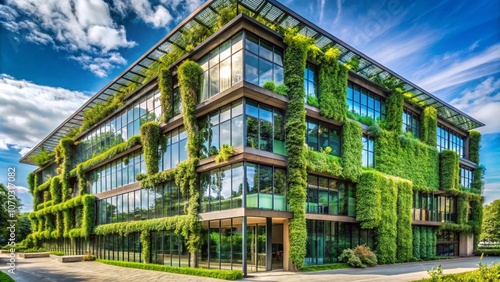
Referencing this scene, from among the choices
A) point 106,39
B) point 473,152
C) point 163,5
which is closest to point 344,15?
point 163,5

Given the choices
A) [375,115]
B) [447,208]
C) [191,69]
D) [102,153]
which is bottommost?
[447,208]

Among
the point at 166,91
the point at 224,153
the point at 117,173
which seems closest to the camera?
the point at 224,153

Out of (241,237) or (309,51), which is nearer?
(241,237)

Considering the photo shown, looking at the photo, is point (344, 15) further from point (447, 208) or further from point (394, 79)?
point (447, 208)

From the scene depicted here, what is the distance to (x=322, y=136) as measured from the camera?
26250 millimetres

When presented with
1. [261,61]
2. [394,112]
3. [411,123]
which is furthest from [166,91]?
[411,123]

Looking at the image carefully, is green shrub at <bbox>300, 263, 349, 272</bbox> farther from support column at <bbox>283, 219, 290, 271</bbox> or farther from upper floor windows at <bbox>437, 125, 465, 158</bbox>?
upper floor windows at <bbox>437, 125, 465, 158</bbox>

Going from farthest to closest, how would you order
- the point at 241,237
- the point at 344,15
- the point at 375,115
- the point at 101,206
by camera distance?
the point at 101,206, the point at 375,115, the point at 241,237, the point at 344,15

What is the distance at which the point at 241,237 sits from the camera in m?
21.0

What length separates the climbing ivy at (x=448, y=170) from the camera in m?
37.3

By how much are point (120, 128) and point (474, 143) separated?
42.2 m

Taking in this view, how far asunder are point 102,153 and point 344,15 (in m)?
31.5

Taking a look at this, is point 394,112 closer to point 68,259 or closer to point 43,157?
point 68,259

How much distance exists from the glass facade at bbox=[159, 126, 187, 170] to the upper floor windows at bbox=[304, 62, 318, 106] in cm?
920
